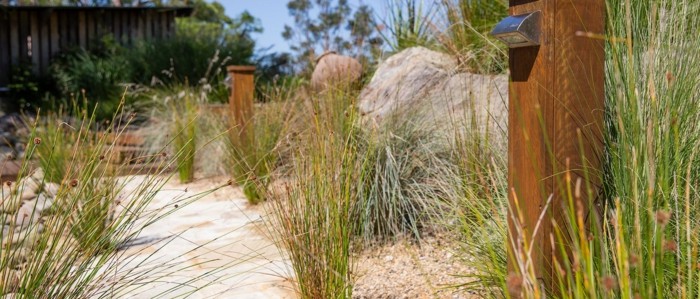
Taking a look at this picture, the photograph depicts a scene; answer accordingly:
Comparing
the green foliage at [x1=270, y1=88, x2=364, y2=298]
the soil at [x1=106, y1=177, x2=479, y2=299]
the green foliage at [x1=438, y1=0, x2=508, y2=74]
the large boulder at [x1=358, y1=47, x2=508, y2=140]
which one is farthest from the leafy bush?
the green foliage at [x1=270, y1=88, x2=364, y2=298]

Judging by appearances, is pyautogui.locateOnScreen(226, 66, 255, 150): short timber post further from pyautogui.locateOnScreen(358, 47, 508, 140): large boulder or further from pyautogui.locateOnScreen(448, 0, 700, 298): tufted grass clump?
pyautogui.locateOnScreen(448, 0, 700, 298): tufted grass clump

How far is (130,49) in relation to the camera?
38.1 ft

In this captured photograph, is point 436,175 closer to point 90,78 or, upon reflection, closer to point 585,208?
point 585,208

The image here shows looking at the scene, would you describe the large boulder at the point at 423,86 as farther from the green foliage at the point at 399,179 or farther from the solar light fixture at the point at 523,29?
the solar light fixture at the point at 523,29

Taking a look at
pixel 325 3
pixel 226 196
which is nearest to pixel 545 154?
pixel 226 196

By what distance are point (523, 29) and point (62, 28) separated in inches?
453

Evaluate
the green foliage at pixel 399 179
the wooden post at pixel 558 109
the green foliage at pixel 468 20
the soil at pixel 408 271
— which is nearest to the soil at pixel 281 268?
the soil at pixel 408 271

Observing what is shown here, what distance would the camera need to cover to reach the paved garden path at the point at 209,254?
2.65 m

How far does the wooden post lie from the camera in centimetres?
192

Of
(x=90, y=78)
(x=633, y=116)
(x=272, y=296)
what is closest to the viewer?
(x=633, y=116)

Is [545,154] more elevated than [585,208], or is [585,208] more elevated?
[545,154]

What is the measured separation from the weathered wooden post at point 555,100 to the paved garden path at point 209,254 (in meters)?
0.86

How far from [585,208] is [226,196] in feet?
12.3

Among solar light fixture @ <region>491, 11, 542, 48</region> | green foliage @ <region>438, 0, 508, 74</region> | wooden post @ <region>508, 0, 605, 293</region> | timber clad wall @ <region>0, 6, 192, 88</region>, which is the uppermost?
timber clad wall @ <region>0, 6, 192, 88</region>
